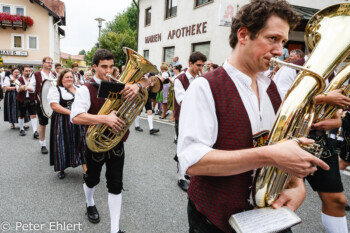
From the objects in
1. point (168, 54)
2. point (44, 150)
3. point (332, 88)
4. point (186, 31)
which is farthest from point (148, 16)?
point (332, 88)

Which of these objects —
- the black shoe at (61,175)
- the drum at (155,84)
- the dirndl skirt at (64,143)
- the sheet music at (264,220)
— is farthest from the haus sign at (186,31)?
the sheet music at (264,220)

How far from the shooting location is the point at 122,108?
2.46 meters

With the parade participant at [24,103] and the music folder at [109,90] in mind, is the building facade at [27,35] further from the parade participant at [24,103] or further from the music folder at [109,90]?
the music folder at [109,90]

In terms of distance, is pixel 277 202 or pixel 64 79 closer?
pixel 277 202

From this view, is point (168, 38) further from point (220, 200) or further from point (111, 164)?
point (220, 200)

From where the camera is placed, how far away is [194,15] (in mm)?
11508

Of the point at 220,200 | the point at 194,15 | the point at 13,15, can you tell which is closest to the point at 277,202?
the point at 220,200

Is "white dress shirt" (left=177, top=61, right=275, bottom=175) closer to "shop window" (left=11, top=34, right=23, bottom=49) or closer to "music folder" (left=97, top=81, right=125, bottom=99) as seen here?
"music folder" (left=97, top=81, right=125, bottom=99)

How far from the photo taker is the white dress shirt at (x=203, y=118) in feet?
3.35

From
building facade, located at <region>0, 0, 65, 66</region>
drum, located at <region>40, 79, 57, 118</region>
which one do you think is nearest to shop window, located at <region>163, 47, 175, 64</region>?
drum, located at <region>40, 79, 57, 118</region>

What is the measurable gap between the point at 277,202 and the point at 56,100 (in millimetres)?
3494

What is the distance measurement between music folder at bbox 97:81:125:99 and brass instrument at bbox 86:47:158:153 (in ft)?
0.07

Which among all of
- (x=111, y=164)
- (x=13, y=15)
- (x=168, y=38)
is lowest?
(x=111, y=164)

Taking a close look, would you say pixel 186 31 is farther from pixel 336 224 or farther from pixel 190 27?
pixel 336 224
